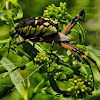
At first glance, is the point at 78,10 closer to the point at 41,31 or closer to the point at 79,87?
the point at 41,31

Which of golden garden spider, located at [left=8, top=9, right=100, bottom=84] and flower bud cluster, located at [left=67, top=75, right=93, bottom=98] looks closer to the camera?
flower bud cluster, located at [left=67, top=75, right=93, bottom=98]

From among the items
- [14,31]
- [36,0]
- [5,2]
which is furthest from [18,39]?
[36,0]

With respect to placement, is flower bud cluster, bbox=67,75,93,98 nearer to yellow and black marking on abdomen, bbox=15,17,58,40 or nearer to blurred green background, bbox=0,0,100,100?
yellow and black marking on abdomen, bbox=15,17,58,40

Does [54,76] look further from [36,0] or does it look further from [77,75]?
[36,0]

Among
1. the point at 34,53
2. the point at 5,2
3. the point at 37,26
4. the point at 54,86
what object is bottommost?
the point at 54,86

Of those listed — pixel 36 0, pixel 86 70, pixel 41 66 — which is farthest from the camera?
pixel 36 0

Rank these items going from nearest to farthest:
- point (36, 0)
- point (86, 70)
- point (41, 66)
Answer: point (41, 66) < point (86, 70) < point (36, 0)

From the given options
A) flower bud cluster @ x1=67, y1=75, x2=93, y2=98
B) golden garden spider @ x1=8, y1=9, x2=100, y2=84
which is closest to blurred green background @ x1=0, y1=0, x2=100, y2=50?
golden garden spider @ x1=8, y1=9, x2=100, y2=84
